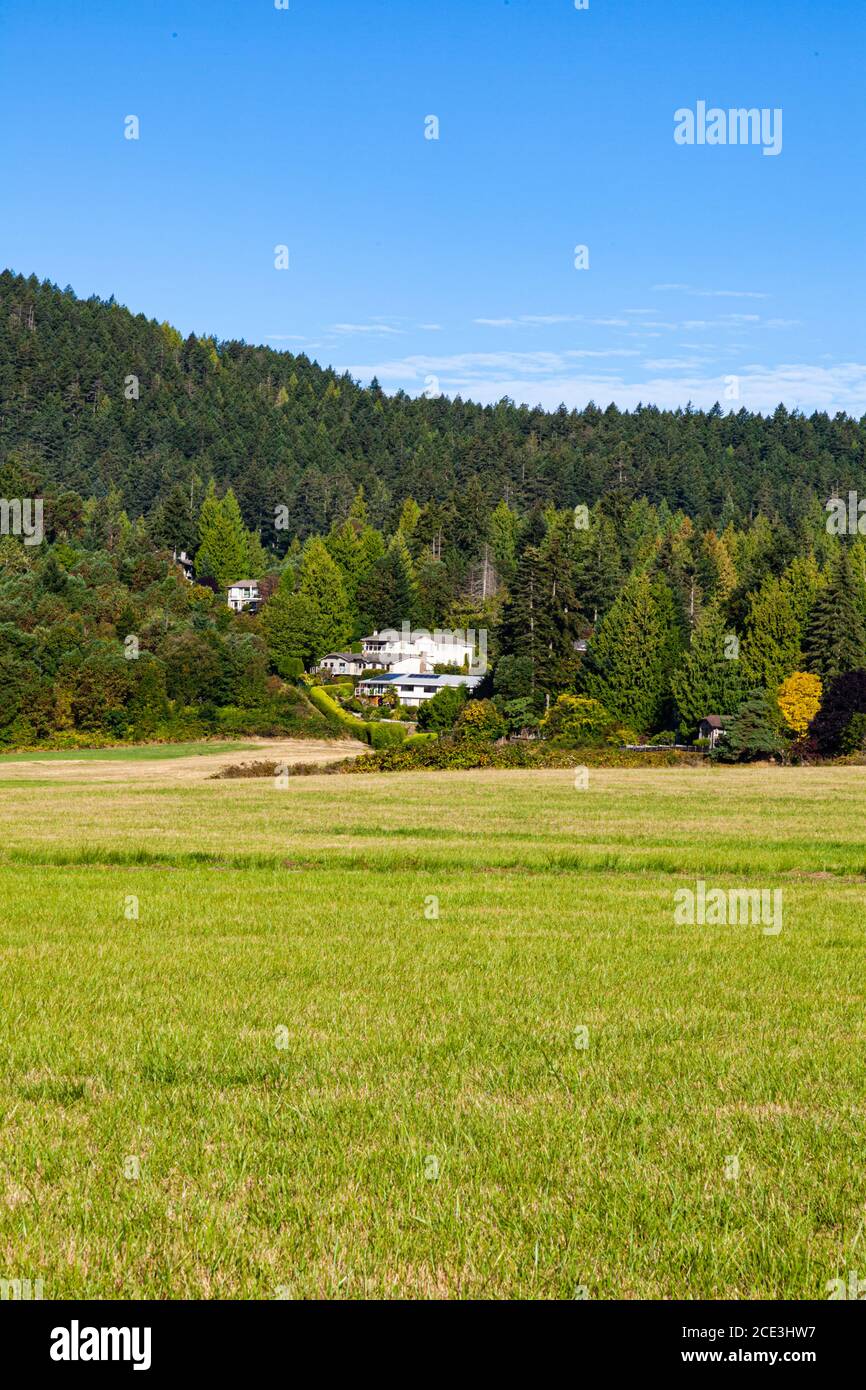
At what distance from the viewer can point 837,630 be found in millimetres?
99250

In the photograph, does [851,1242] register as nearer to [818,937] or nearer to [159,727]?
[818,937]

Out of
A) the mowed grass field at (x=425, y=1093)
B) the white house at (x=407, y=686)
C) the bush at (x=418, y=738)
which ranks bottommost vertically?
the bush at (x=418, y=738)

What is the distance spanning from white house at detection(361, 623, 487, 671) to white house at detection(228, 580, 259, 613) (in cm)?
2481

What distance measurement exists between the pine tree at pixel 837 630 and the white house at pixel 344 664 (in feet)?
178

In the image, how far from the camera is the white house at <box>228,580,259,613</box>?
164125 mm

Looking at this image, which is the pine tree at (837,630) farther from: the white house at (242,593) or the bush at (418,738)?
the white house at (242,593)

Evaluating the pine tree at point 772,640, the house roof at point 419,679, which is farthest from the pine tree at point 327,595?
the pine tree at point 772,640

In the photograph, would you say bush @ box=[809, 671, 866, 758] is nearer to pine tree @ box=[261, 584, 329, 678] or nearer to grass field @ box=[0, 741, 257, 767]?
grass field @ box=[0, 741, 257, 767]

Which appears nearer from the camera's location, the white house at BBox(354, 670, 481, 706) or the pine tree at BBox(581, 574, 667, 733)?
the pine tree at BBox(581, 574, 667, 733)

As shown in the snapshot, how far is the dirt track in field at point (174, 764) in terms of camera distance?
6981 cm

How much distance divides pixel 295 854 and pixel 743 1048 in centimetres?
2228

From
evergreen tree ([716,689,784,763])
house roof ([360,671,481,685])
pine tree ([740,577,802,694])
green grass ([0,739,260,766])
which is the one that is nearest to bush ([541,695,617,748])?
pine tree ([740,577,802,694])

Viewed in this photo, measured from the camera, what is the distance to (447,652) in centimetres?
14438
